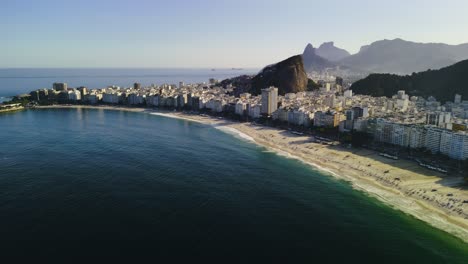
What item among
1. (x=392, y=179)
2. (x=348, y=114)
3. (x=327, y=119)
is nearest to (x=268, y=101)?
(x=327, y=119)

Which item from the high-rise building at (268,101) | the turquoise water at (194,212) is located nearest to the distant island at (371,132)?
the high-rise building at (268,101)

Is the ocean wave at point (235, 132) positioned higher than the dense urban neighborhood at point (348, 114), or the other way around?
the dense urban neighborhood at point (348, 114)

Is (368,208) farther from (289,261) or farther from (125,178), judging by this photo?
(125,178)

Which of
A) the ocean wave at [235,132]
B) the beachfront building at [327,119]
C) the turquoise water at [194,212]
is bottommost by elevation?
the turquoise water at [194,212]

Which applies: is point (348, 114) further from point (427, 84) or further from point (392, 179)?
point (427, 84)

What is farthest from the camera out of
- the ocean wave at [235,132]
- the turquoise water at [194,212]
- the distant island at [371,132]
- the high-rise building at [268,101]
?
the high-rise building at [268,101]

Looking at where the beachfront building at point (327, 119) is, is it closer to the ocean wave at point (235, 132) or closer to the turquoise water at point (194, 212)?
the ocean wave at point (235, 132)

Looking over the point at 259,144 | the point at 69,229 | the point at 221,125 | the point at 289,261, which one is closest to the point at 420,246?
the point at 289,261

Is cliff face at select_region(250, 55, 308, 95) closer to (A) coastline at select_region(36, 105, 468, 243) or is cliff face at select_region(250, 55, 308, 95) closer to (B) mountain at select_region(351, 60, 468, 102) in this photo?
(B) mountain at select_region(351, 60, 468, 102)
